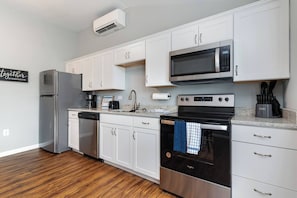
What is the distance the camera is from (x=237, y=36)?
1753 millimetres

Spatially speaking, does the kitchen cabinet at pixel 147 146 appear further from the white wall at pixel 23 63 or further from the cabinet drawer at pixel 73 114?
the white wall at pixel 23 63

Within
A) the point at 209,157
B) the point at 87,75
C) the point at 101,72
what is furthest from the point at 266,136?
the point at 87,75

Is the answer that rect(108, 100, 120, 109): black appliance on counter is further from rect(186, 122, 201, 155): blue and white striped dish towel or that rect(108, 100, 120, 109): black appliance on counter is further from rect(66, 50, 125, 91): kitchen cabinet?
rect(186, 122, 201, 155): blue and white striped dish towel

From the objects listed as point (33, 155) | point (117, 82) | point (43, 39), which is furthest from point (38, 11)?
point (33, 155)

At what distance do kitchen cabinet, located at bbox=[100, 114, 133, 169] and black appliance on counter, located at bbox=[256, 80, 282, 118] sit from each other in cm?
161

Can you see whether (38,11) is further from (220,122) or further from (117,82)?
(220,122)

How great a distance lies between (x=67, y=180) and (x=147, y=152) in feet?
3.83

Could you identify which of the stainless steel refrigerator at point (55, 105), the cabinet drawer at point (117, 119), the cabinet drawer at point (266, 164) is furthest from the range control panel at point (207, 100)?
the stainless steel refrigerator at point (55, 105)

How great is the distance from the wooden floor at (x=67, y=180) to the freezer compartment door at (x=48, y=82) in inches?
51.8

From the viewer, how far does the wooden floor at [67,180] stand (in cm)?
187

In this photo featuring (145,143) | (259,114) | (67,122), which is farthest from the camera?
(67,122)

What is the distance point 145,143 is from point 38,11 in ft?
11.7

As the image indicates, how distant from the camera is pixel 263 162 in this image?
1382mm

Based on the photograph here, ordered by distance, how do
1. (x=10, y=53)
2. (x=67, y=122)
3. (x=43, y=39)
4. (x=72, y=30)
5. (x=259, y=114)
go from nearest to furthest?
(x=259, y=114), (x=10, y=53), (x=67, y=122), (x=43, y=39), (x=72, y=30)
